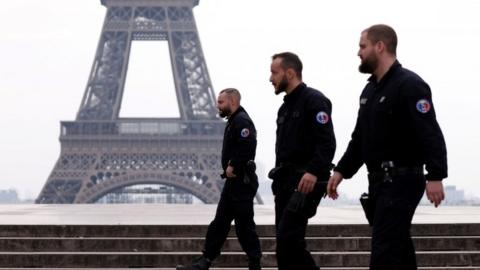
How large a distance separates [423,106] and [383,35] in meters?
0.63

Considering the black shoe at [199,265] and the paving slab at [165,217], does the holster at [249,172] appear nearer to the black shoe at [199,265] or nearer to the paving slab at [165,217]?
the black shoe at [199,265]

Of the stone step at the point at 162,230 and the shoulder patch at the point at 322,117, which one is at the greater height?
the shoulder patch at the point at 322,117

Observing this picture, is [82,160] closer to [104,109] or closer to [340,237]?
[104,109]

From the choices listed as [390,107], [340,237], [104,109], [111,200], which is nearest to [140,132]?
[104,109]

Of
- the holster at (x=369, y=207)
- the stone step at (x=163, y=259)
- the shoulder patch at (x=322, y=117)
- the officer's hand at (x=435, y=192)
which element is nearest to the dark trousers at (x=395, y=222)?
the holster at (x=369, y=207)

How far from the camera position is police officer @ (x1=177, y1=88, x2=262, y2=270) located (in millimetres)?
10648

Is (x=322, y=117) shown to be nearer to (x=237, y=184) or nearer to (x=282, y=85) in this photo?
(x=282, y=85)

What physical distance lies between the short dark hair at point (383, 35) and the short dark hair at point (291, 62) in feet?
5.07

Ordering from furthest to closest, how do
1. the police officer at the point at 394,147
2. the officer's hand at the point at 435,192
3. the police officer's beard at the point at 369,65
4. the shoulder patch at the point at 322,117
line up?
the shoulder patch at the point at 322,117
the police officer's beard at the point at 369,65
the police officer at the point at 394,147
the officer's hand at the point at 435,192

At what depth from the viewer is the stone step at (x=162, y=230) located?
13258 millimetres

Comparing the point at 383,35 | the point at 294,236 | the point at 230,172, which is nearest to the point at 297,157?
the point at 294,236

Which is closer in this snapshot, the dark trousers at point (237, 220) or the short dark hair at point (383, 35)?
the short dark hair at point (383, 35)

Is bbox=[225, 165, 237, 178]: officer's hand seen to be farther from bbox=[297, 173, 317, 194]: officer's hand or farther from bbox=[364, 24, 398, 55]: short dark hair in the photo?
bbox=[364, 24, 398, 55]: short dark hair

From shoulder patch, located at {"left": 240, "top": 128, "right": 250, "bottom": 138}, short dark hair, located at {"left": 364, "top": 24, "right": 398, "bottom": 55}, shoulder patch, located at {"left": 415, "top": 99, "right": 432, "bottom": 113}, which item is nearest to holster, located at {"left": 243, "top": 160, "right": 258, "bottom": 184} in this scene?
shoulder patch, located at {"left": 240, "top": 128, "right": 250, "bottom": 138}
